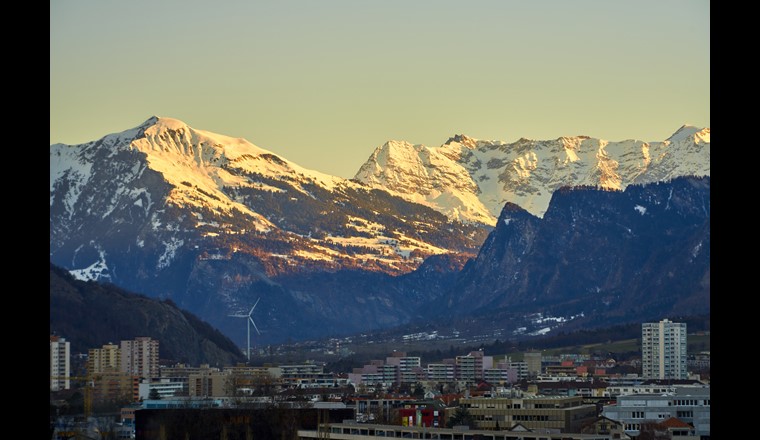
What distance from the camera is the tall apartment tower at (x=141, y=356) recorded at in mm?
101938

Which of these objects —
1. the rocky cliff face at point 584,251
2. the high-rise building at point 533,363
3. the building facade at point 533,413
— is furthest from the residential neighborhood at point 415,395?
the rocky cliff face at point 584,251

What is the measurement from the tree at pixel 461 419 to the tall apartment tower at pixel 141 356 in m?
40.2

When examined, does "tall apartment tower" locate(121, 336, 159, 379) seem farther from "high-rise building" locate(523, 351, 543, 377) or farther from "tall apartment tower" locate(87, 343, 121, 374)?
"high-rise building" locate(523, 351, 543, 377)

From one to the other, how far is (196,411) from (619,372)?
49.8 metres

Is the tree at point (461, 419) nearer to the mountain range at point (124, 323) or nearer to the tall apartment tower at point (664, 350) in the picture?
the tall apartment tower at point (664, 350)

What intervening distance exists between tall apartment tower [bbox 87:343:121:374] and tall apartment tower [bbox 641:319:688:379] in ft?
83.3

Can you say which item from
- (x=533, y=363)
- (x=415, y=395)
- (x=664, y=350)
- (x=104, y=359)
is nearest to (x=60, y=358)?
(x=104, y=359)

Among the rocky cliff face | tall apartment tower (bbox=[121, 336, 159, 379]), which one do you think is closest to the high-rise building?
tall apartment tower (bbox=[121, 336, 159, 379])

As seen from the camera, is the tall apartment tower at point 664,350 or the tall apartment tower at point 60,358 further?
the tall apartment tower at point 664,350

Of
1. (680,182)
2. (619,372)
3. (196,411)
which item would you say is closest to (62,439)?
(196,411)

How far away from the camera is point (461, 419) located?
59.0m

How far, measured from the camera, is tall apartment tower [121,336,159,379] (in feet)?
334
